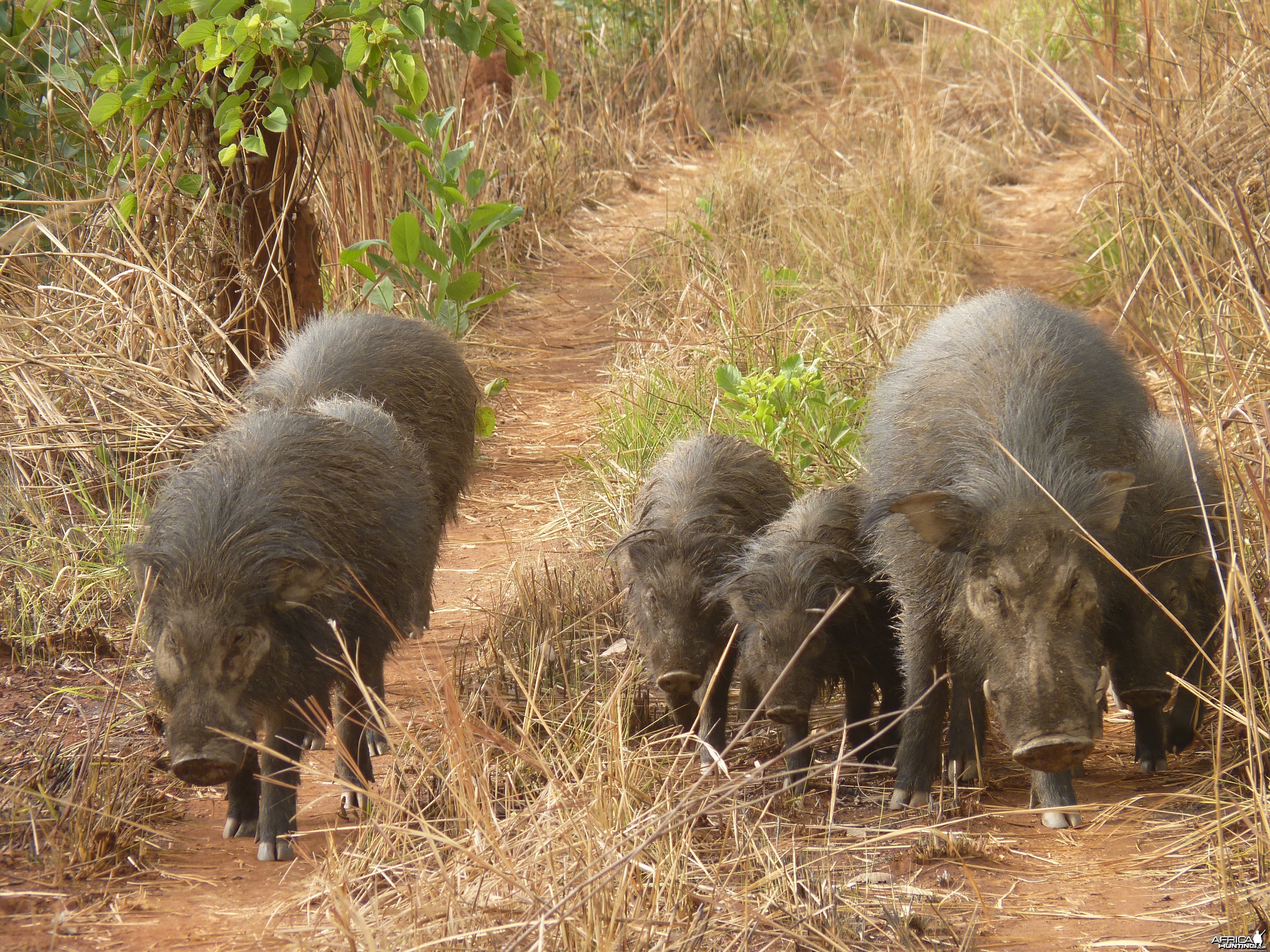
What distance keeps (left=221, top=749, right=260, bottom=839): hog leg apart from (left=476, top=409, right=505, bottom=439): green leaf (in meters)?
3.37

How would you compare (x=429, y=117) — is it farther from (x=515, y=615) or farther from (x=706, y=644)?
(x=706, y=644)

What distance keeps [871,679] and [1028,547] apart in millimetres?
1097

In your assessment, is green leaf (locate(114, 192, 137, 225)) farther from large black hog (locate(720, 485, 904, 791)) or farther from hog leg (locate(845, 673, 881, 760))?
hog leg (locate(845, 673, 881, 760))

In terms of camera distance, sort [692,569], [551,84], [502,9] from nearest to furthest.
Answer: [692,569], [502,9], [551,84]

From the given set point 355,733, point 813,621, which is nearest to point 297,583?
point 355,733

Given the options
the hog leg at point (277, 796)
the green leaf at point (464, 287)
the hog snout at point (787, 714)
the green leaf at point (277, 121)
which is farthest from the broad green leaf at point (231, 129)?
the hog snout at point (787, 714)

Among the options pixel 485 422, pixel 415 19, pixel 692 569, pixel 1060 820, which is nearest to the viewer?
pixel 1060 820

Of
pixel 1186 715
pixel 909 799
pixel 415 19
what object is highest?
pixel 415 19

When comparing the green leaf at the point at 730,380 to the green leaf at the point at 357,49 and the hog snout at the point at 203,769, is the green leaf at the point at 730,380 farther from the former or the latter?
the hog snout at the point at 203,769

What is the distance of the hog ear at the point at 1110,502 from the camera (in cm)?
363

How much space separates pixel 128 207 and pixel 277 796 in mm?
3218

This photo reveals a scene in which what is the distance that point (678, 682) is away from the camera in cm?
439

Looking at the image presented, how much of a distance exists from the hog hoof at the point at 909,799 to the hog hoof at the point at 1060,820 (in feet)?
1.17

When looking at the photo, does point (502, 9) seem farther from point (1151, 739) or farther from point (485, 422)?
point (1151, 739)
